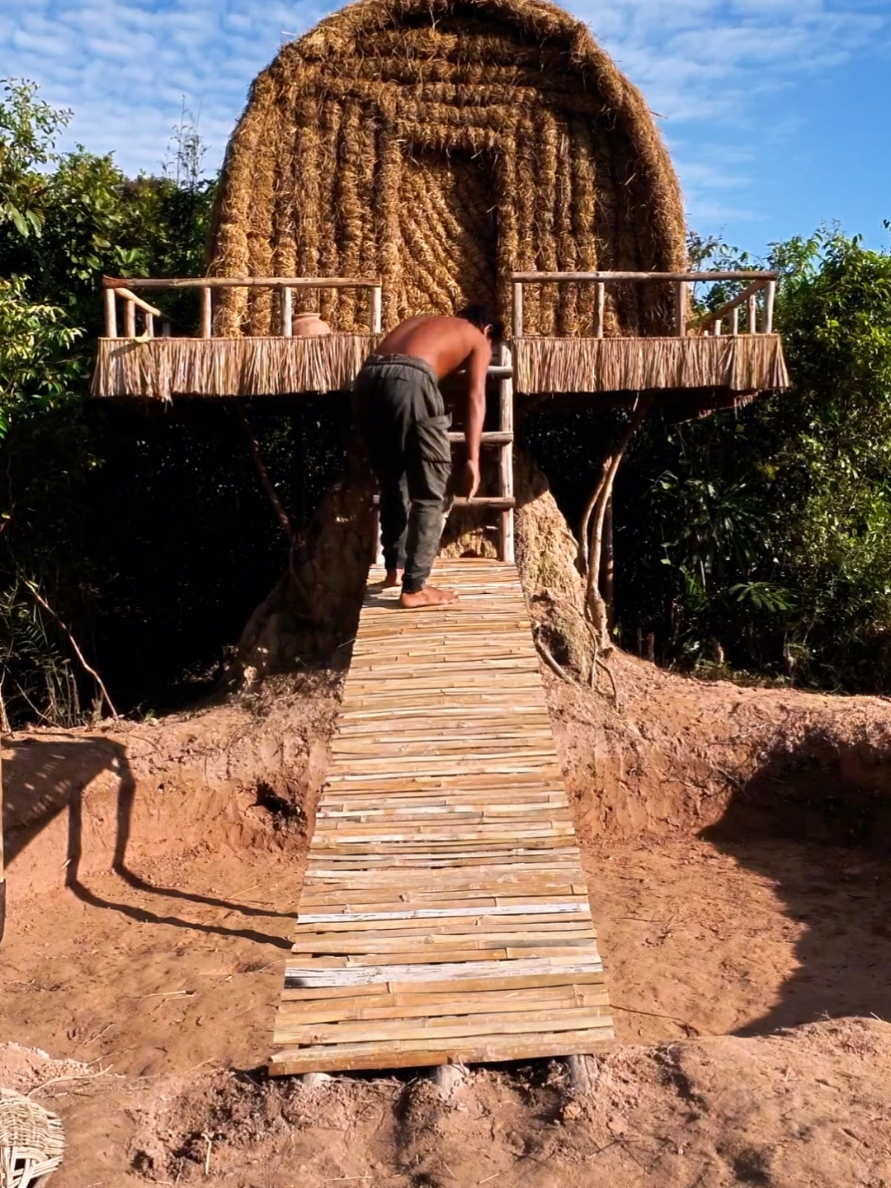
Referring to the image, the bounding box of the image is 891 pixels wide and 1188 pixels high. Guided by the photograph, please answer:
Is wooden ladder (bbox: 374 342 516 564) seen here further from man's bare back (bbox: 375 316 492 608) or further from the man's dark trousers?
the man's dark trousers

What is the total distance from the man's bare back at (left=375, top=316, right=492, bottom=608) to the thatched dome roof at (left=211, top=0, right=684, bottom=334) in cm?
263

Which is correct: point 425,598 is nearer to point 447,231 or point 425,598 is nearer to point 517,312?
point 517,312

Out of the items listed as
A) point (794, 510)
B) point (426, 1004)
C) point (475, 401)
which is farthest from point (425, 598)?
point (794, 510)

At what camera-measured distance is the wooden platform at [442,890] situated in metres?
2.71

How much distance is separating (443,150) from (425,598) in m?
4.52

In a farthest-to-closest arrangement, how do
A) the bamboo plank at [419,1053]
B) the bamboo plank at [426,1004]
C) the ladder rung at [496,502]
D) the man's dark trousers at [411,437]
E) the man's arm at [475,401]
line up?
the ladder rung at [496,502]
the man's arm at [475,401]
the man's dark trousers at [411,437]
the bamboo plank at [426,1004]
the bamboo plank at [419,1053]

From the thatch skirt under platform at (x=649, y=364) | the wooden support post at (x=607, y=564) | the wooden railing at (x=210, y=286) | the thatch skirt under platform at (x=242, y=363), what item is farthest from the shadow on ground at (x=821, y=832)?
the wooden railing at (x=210, y=286)

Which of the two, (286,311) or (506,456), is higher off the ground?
(286,311)

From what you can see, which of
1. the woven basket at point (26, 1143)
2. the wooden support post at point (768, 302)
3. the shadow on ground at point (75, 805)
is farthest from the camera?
the wooden support post at point (768, 302)

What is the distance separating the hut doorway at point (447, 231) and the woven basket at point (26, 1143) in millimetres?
6567

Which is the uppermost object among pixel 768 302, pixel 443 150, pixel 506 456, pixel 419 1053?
pixel 443 150

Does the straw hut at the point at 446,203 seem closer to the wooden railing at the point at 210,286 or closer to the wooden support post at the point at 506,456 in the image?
the wooden support post at the point at 506,456

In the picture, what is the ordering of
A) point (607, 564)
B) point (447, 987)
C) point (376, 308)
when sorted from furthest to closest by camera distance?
point (607, 564) < point (376, 308) < point (447, 987)

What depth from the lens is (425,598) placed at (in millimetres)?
5387
